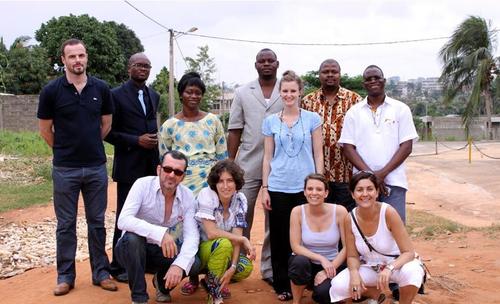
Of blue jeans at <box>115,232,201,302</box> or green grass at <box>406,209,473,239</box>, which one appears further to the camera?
green grass at <box>406,209,473,239</box>

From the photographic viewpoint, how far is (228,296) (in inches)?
179

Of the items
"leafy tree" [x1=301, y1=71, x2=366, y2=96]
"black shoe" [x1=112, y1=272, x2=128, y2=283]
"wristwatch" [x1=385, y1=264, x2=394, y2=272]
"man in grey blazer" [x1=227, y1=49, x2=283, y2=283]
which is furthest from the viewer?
"leafy tree" [x1=301, y1=71, x2=366, y2=96]

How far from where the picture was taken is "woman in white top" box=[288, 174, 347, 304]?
401 cm

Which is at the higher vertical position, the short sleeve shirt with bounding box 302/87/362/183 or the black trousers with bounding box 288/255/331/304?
the short sleeve shirt with bounding box 302/87/362/183

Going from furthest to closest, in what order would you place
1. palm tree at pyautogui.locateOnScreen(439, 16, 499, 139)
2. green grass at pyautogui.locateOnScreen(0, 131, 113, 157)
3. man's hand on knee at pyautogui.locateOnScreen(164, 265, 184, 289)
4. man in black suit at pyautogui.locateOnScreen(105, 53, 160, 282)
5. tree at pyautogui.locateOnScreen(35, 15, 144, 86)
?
tree at pyautogui.locateOnScreen(35, 15, 144, 86)
palm tree at pyautogui.locateOnScreen(439, 16, 499, 139)
green grass at pyautogui.locateOnScreen(0, 131, 113, 157)
man in black suit at pyautogui.locateOnScreen(105, 53, 160, 282)
man's hand on knee at pyautogui.locateOnScreen(164, 265, 184, 289)

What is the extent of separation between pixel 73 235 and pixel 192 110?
1.44 meters

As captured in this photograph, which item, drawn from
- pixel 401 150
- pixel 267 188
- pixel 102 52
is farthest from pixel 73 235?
pixel 102 52

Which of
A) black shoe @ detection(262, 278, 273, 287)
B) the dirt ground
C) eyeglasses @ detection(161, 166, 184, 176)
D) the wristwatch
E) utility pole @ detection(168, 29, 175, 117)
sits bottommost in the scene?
the dirt ground

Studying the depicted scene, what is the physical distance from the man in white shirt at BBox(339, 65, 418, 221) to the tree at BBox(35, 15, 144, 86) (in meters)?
33.5

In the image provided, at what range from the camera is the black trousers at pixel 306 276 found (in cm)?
398

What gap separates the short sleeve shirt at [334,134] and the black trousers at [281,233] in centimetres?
44

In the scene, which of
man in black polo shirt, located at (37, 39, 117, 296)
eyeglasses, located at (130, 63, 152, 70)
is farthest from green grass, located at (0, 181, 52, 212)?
eyeglasses, located at (130, 63, 152, 70)

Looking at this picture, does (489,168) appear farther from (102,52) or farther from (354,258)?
(102,52)

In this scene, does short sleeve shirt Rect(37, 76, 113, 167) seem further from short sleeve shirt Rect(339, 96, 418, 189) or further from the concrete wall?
the concrete wall
